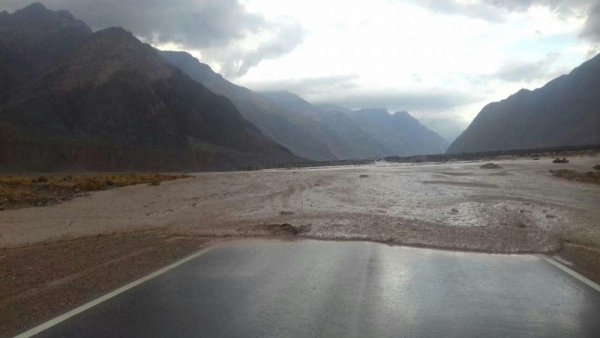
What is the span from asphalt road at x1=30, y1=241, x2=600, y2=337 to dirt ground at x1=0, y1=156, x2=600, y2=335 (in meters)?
0.88

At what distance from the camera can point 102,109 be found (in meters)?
130

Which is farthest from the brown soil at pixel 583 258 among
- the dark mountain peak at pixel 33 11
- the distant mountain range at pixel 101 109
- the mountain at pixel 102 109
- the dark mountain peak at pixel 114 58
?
the dark mountain peak at pixel 33 11

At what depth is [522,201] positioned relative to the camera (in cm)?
2255

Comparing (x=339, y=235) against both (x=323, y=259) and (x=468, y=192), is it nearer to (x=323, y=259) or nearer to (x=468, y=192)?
(x=323, y=259)

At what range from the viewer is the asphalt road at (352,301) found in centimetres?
671

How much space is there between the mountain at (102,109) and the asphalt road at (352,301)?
92.1m

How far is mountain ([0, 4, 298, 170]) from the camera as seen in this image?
360 feet

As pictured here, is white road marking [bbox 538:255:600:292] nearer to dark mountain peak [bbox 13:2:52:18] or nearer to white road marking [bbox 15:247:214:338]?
white road marking [bbox 15:247:214:338]

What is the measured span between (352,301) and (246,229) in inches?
343

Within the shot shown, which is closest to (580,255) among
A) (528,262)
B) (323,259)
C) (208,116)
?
(528,262)

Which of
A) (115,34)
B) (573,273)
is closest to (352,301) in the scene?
(573,273)

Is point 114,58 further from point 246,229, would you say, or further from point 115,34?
point 246,229

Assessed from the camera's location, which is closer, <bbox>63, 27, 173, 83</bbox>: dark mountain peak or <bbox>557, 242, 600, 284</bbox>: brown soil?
<bbox>557, 242, 600, 284</bbox>: brown soil

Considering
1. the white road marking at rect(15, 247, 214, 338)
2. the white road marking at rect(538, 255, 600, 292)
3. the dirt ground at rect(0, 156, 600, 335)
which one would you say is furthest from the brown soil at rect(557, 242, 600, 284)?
the white road marking at rect(15, 247, 214, 338)
